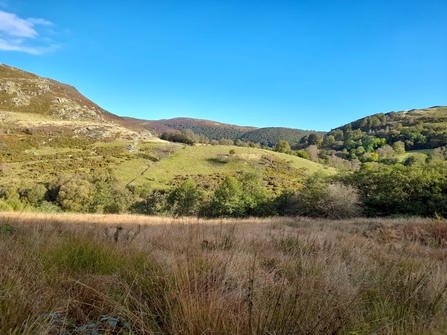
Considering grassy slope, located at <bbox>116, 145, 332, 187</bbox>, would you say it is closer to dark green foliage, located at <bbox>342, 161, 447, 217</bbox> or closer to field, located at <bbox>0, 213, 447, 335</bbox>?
dark green foliage, located at <bbox>342, 161, 447, 217</bbox>

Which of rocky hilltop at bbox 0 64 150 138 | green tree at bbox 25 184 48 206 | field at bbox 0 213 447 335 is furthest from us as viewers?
rocky hilltop at bbox 0 64 150 138

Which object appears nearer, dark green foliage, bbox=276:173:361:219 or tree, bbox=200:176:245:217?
dark green foliage, bbox=276:173:361:219

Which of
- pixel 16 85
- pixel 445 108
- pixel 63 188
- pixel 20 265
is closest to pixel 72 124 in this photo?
pixel 16 85

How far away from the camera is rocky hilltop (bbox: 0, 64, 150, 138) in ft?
267

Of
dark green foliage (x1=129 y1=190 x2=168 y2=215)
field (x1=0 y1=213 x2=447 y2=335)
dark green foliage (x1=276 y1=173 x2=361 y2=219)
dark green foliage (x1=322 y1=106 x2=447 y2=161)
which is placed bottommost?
dark green foliage (x1=129 y1=190 x2=168 y2=215)

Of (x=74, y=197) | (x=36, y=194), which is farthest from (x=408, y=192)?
(x=36, y=194)

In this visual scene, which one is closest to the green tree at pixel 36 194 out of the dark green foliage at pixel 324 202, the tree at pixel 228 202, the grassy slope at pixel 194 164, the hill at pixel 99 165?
the hill at pixel 99 165

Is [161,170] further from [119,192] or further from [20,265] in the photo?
[20,265]

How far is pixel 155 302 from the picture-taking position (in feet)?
5.98

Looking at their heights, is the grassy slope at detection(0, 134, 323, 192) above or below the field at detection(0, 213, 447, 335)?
below

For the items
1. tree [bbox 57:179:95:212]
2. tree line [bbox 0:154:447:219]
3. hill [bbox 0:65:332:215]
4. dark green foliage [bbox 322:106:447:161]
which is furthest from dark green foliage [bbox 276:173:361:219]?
dark green foliage [bbox 322:106:447:161]

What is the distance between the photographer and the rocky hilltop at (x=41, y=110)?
81.4 metres

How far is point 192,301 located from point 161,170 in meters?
59.8

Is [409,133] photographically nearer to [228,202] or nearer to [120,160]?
[228,202]
